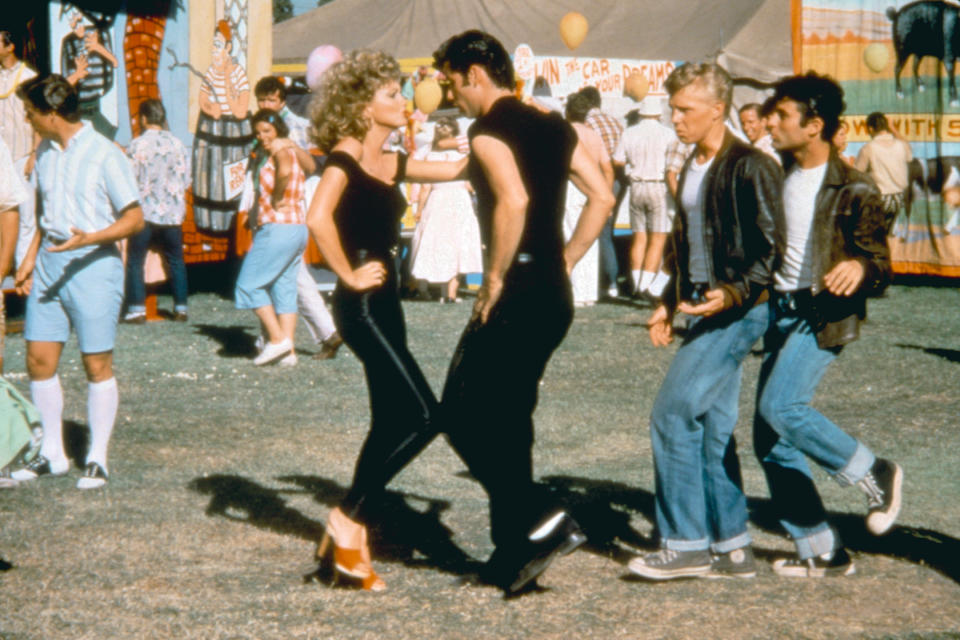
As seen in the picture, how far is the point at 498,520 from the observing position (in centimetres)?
481

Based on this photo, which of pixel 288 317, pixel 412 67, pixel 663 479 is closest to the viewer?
pixel 663 479

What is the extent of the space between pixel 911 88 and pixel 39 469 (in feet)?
41.7

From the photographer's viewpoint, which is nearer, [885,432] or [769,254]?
[769,254]

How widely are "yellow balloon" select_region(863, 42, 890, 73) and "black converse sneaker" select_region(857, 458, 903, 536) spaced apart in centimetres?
1247

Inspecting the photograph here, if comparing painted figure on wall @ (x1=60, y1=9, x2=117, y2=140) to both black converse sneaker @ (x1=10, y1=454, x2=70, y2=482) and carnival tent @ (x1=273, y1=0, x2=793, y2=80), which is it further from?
carnival tent @ (x1=273, y1=0, x2=793, y2=80)

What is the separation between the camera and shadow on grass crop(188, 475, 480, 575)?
5.39 meters

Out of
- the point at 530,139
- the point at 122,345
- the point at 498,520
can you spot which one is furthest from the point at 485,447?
the point at 122,345

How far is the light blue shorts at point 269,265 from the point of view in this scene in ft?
33.8

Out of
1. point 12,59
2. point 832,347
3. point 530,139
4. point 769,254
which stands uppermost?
point 12,59

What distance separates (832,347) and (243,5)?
1093 cm

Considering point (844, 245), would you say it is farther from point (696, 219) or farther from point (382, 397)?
point (382, 397)

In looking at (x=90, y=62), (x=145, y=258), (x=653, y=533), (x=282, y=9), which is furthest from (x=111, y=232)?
(x=282, y=9)

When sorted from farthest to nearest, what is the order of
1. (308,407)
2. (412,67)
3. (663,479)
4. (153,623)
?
1. (412,67)
2. (308,407)
3. (663,479)
4. (153,623)

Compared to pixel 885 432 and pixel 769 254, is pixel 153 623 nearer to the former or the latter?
pixel 769 254
